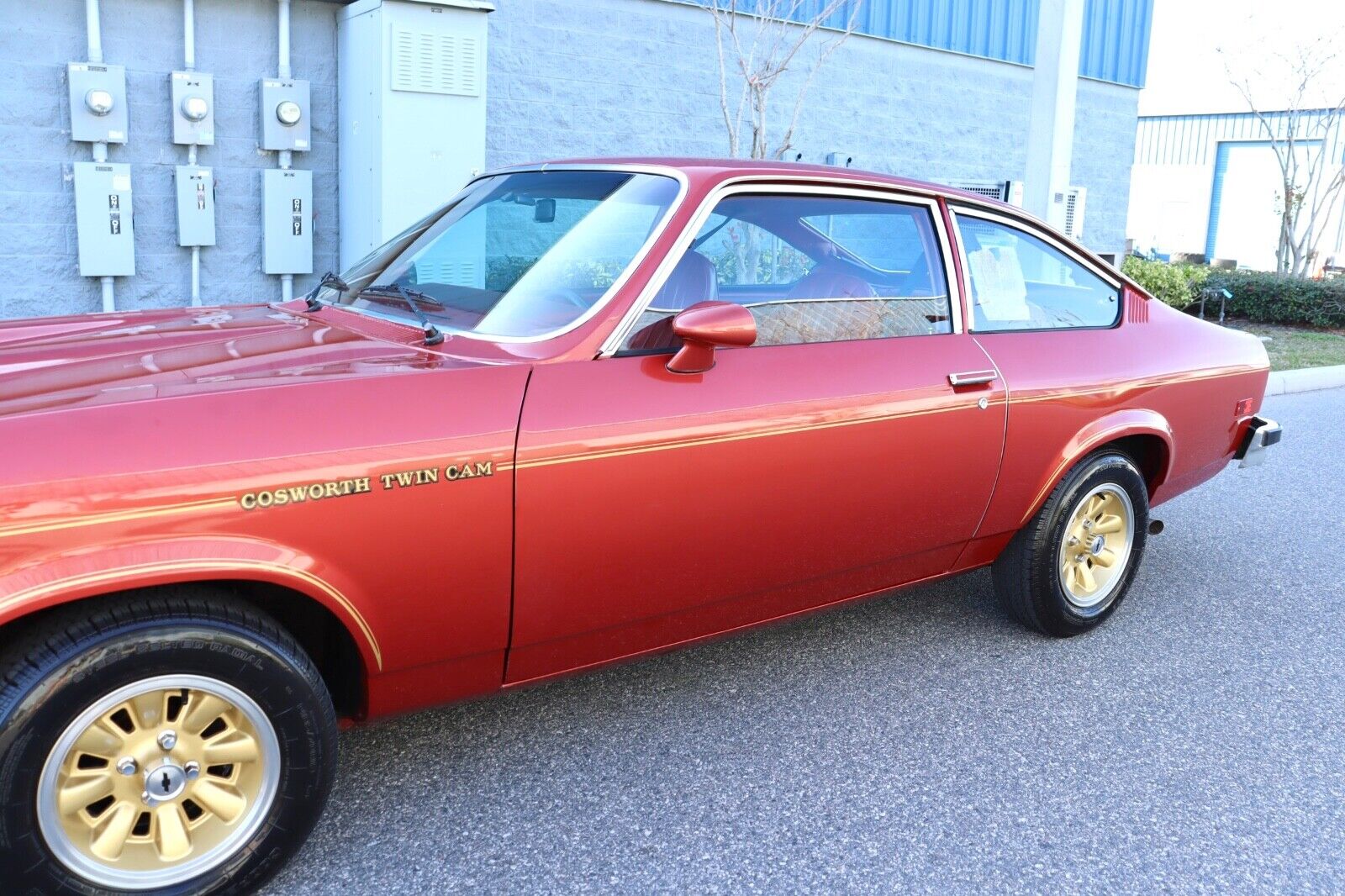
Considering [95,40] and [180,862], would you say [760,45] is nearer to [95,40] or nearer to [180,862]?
[95,40]

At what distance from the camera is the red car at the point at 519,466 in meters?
2.19

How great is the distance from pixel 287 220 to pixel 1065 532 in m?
6.13

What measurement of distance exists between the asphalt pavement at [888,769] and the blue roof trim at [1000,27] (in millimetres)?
7867

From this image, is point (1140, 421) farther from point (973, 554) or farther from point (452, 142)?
point (452, 142)

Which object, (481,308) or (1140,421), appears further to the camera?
(1140,421)

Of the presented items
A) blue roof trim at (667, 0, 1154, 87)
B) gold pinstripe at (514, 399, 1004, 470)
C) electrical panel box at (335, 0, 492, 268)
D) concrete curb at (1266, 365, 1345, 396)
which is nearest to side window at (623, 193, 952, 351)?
gold pinstripe at (514, 399, 1004, 470)

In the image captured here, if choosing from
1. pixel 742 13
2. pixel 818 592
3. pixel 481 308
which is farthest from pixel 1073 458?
pixel 742 13

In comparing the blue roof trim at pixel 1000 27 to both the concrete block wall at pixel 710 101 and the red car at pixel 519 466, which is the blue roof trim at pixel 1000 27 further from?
the red car at pixel 519 466

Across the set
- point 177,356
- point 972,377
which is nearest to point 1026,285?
point 972,377

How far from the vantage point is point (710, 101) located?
35.5 ft

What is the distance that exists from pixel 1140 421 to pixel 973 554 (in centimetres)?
84

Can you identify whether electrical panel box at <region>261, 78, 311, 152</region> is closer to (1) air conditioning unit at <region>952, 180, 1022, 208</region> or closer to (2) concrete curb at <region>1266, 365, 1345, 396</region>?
(1) air conditioning unit at <region>952, 180, 1022, 208</region>

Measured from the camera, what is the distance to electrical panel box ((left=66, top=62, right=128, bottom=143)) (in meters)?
7.21

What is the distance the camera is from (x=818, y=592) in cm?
342
